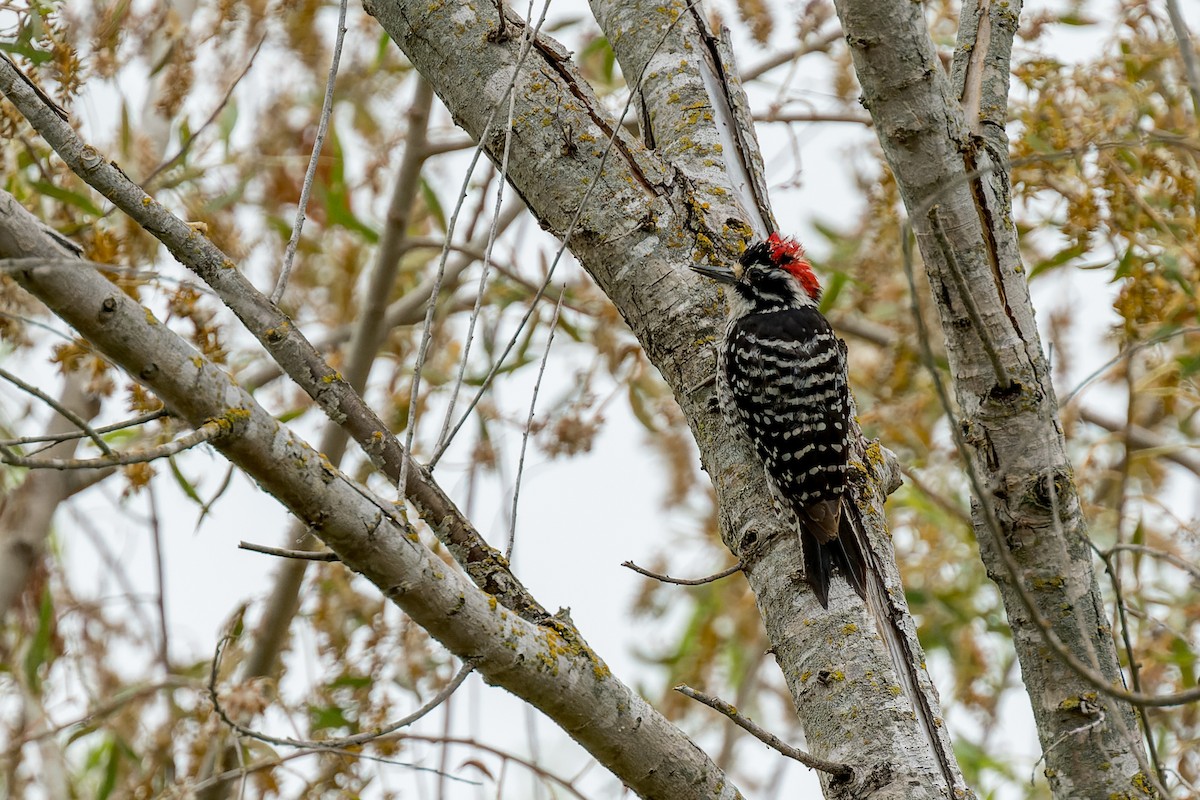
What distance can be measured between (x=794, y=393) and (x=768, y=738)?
74.1 inches

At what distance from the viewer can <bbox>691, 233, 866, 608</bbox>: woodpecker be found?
2.58 metres

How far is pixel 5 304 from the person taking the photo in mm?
3633

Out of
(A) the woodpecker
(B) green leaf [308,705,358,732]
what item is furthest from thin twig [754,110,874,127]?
(B) green leaf [308,705,358,732]

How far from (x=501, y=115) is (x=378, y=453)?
3.91ft

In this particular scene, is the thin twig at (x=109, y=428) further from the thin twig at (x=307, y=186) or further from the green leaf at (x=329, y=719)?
the green leaf at (x=329, y=719)

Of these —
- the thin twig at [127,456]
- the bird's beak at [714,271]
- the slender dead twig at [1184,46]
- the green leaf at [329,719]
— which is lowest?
the thin twig at [127,456]

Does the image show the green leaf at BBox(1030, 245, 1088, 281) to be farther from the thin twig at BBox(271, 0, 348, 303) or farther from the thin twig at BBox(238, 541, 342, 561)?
the thin twig at BBox(238, 541, 342, 561)

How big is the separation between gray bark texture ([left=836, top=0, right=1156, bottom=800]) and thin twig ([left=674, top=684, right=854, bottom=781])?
0.67 meters

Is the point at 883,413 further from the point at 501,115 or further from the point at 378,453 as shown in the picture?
the point at 378,453

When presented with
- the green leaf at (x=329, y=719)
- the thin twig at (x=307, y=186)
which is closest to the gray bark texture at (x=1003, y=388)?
the thin twig at (x=307, y=186)

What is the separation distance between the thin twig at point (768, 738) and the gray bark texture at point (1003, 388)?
2.20ft

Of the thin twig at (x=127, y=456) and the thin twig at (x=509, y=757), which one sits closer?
the thin twig at (x=127, y=456)

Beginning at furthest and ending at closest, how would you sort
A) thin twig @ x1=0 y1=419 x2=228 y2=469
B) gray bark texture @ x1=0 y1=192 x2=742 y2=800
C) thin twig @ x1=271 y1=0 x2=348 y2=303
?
thin twig @ x1=271 y1=0 x2=348 y2=303 < gray bark texture @ x1=0 y1=192 x2=742 y2=800 < thin twig @ x1=0 y1=419 x2=228 y2=469

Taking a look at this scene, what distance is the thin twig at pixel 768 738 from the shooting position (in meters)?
1.90
